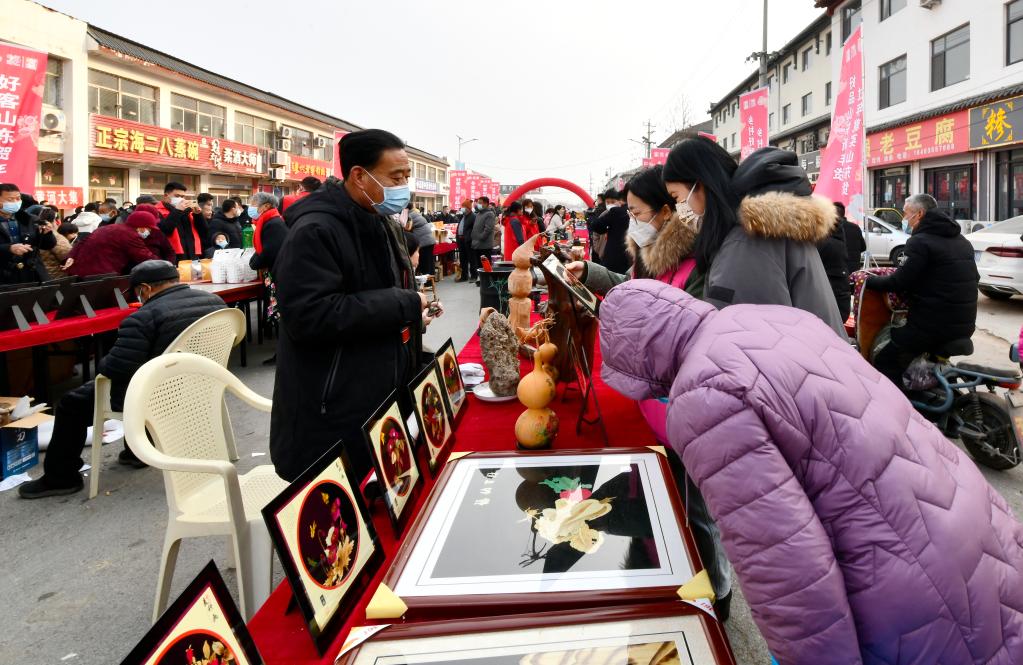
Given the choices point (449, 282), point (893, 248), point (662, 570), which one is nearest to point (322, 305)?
point (662, 570)

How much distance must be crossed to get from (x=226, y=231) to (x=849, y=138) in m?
8.30

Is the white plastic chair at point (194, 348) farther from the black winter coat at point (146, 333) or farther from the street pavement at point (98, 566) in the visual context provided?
the street pavement at point (98, 566)

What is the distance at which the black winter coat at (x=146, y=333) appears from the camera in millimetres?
3164

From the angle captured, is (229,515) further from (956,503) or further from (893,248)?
(893,248)

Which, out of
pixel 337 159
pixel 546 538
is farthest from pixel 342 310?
pixel 337 159

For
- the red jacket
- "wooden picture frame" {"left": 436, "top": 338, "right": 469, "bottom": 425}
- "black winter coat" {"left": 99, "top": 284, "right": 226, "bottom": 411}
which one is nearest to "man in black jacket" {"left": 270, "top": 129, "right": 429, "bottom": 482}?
"wooden picture frame" {"left": 436, "top": 338, "right": 469, "bottom": 425}

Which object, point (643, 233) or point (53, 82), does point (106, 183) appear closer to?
point (53, 82)

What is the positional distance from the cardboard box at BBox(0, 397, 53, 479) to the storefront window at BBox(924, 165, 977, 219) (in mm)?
18072

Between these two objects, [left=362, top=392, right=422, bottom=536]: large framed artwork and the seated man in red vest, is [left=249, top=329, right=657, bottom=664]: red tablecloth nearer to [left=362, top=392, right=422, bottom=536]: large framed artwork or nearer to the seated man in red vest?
[left=362, top=392, right=422, bottom=536]: large framed artwork

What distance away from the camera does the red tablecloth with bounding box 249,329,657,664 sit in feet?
3.36

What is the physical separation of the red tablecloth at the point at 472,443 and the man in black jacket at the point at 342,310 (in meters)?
0.32

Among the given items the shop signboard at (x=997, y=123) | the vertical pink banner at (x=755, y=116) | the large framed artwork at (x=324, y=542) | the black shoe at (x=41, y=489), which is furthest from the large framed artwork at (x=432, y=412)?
the shop signboard at (x=997, y=123)

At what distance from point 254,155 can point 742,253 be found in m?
26.6

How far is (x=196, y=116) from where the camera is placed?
22156 millimetres
